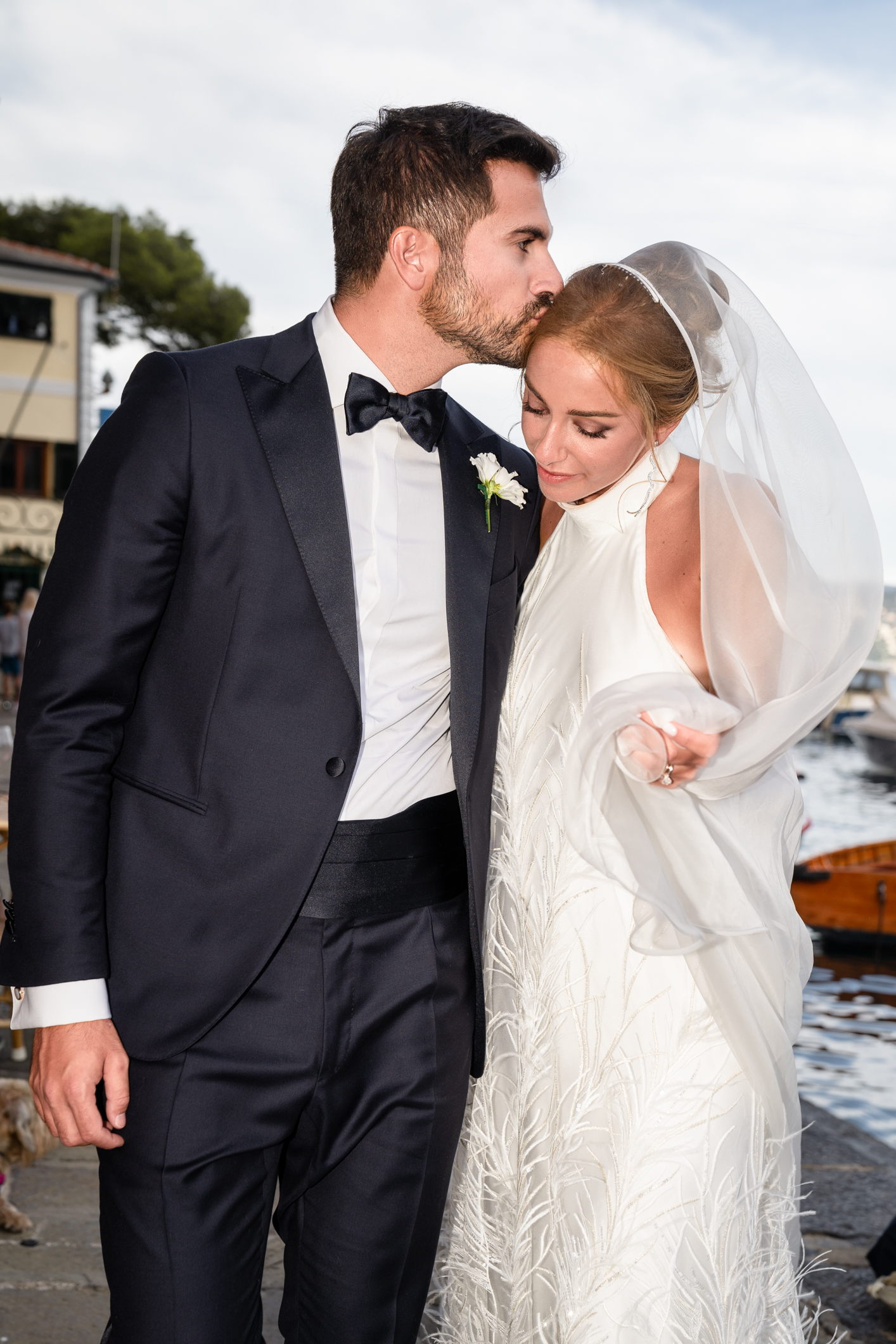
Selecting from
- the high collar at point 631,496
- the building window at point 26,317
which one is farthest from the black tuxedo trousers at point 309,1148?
the building window at point 26,317

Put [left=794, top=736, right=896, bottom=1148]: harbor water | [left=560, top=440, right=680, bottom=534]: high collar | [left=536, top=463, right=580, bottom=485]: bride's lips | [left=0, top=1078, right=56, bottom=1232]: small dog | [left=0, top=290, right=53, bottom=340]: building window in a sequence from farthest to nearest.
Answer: [left=0, top=290, right=53, bottom=340]: building window < [left=794, top=736, right=896, bottom=1148]: harbor water < [left=0, top=1078, right=56, bottom=1232]: small dog < [left=560, top=440, right=680, bottom=534]: high collar < [left=536, top=463, right=580, bottom=485]: bride's lips

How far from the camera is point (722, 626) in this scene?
7.00 feet

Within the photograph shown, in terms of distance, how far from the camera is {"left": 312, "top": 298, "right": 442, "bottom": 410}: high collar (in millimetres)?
2096

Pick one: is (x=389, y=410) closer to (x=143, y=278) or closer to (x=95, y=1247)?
(x=95, y=1247)

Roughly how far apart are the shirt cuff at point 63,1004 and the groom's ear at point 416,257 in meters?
1.26

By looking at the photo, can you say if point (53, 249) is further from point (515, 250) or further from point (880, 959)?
point (515, 250)

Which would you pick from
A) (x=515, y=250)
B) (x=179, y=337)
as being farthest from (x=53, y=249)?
(x=515, y=250)

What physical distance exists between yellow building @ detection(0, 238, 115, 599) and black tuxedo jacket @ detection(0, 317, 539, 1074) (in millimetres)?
22407

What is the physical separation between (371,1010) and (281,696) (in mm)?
534

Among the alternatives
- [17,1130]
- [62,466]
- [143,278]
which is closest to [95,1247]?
[17,1130]

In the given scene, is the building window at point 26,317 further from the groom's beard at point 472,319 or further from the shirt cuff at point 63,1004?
the shirt cuff at point 63,1004

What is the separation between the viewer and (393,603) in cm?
202

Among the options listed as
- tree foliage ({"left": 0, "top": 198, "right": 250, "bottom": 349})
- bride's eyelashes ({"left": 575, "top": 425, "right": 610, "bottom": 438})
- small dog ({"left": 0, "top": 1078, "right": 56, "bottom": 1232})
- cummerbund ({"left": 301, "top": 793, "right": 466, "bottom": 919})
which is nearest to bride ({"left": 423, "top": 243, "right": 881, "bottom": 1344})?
bride's eyelashes ({"left": 575, "top": 425, "right": 610, "bottom": 438})

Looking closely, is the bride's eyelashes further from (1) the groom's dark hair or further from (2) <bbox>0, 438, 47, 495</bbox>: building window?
(2) <bbox>0, 438, 47, 495</bbox>: building window
